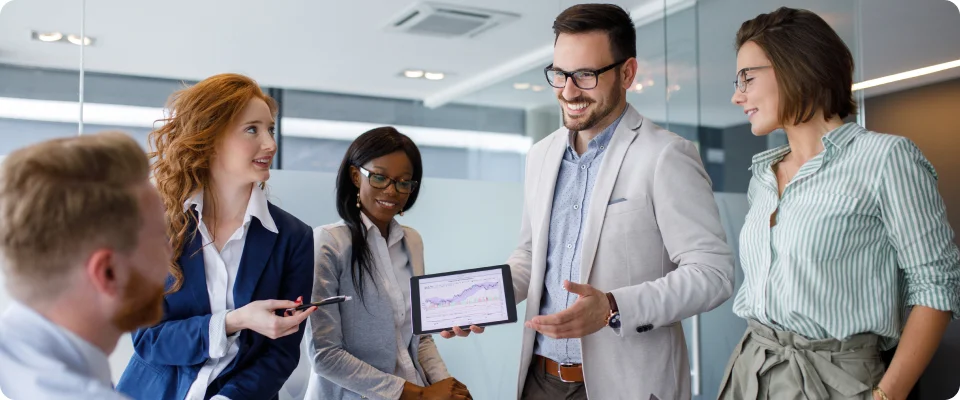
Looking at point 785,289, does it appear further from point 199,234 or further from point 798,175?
point 199,234

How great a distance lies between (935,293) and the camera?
190cm

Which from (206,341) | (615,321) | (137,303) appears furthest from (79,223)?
(615,321)

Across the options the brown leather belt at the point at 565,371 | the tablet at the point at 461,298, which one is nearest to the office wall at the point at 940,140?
the brown leather belt at the point at 565,371

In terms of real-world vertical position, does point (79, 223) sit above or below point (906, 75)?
below

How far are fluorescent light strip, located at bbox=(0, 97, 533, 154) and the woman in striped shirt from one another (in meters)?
2.11

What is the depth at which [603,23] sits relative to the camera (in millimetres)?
2402

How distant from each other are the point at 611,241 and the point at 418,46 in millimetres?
2210

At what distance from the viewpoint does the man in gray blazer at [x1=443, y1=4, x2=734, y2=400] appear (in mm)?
2102

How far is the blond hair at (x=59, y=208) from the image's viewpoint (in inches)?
44.4

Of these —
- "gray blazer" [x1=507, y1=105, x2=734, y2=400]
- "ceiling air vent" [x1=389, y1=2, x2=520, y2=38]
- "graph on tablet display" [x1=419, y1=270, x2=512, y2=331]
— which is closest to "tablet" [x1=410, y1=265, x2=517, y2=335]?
"graph on tablet display" [x1=419, y1=270, x2=512, y2=331]

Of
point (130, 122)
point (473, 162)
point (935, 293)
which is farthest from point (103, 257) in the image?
point (473, 162)

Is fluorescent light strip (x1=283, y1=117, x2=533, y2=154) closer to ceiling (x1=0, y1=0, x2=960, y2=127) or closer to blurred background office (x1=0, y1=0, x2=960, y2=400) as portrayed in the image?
blurred background office (x1=0, y1=0, x2=960, y2=400)

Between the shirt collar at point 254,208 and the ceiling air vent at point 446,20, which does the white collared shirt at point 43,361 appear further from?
the ceiling air vent at point 446,20

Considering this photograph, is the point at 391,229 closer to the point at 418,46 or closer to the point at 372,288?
the point at 372,288
